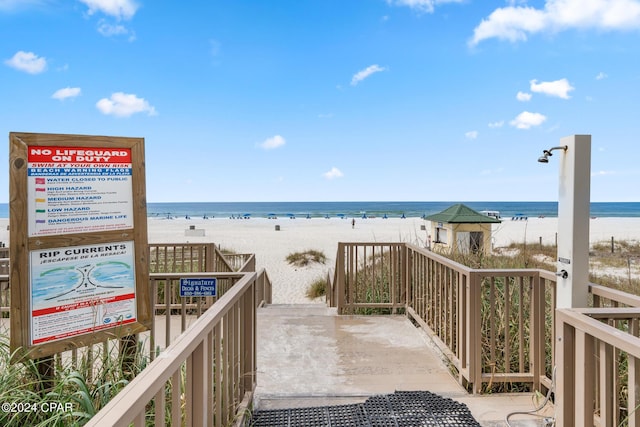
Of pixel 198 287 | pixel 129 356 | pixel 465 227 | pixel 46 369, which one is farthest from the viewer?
pixel 465 227

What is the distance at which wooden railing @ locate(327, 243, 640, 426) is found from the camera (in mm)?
1646

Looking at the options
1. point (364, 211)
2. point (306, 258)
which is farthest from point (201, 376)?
point (364, 211)

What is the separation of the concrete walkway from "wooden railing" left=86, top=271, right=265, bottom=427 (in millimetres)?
550

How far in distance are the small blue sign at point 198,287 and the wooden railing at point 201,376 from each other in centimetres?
25

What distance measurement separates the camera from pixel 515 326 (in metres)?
3.41

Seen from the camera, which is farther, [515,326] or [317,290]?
[317,290]

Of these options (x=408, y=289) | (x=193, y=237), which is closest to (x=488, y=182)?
(x=193, y=237)

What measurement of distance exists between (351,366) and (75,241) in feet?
8.35

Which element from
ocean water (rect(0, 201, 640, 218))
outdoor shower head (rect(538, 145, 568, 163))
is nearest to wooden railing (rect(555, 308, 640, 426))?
outdoor shower head (rect(538, 145, 568, 163))

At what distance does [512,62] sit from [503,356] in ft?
43.2

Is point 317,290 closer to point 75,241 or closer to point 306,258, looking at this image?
point 306,258

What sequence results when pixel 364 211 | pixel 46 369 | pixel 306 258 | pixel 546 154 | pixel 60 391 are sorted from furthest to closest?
pixel 364 211
pixel 306 258
pixel 546 154
pixel 46 369
pixel 60 391

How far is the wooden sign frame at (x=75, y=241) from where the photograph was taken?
6.97 ft

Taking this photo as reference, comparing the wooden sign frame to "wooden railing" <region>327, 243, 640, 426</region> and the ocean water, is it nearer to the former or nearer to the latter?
"wooden railing" <region>327, 243, 640, 426</region>
